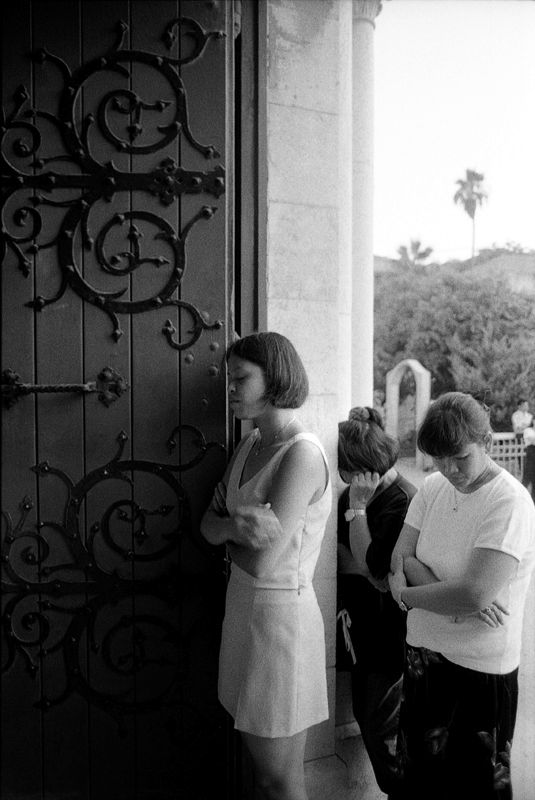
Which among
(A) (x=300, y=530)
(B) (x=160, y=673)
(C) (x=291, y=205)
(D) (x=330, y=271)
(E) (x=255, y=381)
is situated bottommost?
(B) (x=160, y=673)

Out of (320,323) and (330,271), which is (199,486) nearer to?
(320,323)

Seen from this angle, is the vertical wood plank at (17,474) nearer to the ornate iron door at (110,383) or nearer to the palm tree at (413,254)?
the ornate iron door at (110,383)

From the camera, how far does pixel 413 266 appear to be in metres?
5.02

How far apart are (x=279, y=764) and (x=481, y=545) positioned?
0.75m

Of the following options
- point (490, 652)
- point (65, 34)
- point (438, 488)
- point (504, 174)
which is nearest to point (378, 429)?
point (438, 488)

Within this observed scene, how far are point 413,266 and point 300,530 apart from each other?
3.64 meters

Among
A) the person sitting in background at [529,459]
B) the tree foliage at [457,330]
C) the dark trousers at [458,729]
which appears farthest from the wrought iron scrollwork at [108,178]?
the tree foliage at [457,330]

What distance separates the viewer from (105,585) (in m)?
2.03

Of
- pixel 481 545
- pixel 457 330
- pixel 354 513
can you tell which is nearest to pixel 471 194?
pixel 457 330

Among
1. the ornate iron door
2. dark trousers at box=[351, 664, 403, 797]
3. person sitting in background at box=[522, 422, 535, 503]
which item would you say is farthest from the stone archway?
the ornate iron door

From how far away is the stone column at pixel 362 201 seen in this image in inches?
106

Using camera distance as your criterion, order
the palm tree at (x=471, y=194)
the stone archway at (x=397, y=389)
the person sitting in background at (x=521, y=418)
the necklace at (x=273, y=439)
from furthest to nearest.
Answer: the stone archway at (x=397, y=389), the palm tree at (x=471, y=194), the person sitting in background at (x=521, y=418), the necklace at (x=273, y=439)

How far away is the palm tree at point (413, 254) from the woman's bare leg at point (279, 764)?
12.0 ft

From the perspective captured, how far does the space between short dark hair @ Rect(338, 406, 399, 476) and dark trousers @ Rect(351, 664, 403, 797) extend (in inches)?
24.4
